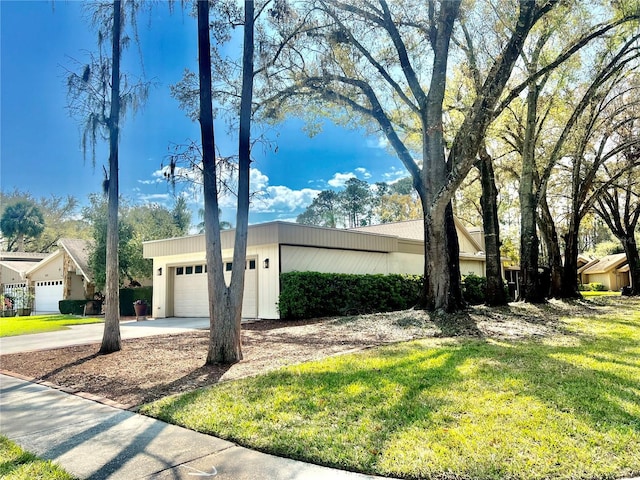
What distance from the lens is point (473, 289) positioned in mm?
18375

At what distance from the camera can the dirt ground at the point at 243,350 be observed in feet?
18.7

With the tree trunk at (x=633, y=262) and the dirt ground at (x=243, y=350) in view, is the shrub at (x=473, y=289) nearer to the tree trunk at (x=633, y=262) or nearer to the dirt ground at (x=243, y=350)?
the dirt ground at (x=243, y=350)

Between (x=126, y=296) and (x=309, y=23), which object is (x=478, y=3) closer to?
(x=309, y=23)

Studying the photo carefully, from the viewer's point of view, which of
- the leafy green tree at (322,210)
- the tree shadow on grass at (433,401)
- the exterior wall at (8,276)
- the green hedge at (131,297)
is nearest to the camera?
the tree shadow on grass at (433,401)

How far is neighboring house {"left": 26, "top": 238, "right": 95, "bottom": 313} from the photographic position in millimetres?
23328

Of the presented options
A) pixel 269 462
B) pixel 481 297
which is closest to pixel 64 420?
pixel 269 462

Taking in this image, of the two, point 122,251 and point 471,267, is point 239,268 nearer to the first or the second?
point 122,251

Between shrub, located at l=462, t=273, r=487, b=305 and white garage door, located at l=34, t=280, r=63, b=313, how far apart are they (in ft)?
73.7

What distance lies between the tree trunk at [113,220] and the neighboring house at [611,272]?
42.5 m

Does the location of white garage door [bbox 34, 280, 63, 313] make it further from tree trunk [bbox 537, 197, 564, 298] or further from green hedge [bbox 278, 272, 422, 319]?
tree trunk [bbox 537, 197, 564, 298]

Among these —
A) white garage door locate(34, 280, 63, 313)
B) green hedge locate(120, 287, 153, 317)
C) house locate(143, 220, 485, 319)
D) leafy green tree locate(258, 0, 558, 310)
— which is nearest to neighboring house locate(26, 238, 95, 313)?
white garage door locate(34, 280, 63, 313)

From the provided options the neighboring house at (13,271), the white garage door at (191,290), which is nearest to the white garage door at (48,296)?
the neighboring house at (13,271)

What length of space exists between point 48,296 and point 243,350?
2406 centimetres

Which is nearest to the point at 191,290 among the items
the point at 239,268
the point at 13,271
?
the point at 239,268
